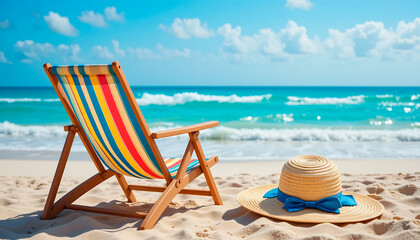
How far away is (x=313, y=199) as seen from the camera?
2.60 metres

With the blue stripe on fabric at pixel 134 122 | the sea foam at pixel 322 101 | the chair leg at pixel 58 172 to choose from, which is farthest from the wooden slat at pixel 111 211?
the sea foam at pixel 322 101

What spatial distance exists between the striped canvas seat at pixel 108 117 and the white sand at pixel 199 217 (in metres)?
0.42

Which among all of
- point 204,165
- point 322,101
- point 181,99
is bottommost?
point 322,101

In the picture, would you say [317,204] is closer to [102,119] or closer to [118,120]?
[118,120]

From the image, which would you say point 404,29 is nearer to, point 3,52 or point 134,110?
point 134,110

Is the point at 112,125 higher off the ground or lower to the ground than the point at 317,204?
higher

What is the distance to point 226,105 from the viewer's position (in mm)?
20969

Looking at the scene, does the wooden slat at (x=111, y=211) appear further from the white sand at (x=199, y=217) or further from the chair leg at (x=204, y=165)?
the chair leg at (x=204, y=165)

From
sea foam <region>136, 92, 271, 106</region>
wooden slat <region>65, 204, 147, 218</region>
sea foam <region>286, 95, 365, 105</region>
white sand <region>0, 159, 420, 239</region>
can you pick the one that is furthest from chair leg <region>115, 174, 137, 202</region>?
sea foam <region>286, 95, 365, 105</region>

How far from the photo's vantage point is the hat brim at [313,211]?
8.03 ft

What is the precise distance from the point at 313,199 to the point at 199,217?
0.84 metres

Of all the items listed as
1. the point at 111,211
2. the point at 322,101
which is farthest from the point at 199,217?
the point at 322,101

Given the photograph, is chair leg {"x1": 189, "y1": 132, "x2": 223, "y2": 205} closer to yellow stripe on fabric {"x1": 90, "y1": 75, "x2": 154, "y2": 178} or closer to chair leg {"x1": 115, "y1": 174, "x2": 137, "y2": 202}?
yellow stripe on fabric {"x1": 90, "y1": 75, "x2": 154, "y2": 178}

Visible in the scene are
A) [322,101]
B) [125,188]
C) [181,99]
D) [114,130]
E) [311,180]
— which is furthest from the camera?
[322,101]
